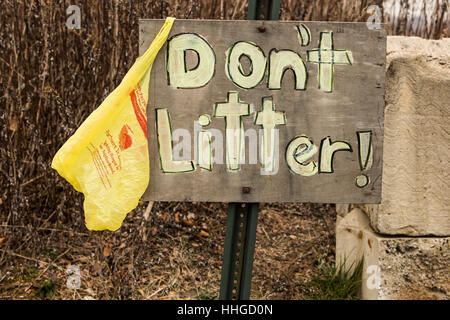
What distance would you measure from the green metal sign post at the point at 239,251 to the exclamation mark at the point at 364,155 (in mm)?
417

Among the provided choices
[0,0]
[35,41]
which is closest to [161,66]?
[35,41]

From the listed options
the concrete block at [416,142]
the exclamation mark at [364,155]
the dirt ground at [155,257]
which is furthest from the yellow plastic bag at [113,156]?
the concrete block at [416,142]

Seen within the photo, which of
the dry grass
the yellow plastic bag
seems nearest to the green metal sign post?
the yellow plastic bag

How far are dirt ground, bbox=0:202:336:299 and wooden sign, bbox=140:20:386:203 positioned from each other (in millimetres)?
1159

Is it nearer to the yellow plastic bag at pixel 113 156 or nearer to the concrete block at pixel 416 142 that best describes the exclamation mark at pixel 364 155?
the concrete block at pixel 416 142

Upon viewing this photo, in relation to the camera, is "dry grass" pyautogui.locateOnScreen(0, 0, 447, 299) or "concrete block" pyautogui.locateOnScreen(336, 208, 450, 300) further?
"dry grass" pyautogui.locateOnScreen(0, 0, 447, 299)

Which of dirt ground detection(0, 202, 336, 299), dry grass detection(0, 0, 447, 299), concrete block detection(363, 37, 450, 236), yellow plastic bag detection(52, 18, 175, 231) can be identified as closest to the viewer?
yellow plastic bag detection(52, 18, 175, 231)

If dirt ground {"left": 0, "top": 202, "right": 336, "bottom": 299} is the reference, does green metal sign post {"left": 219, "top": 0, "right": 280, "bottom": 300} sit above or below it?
above

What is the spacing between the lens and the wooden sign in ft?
5.65

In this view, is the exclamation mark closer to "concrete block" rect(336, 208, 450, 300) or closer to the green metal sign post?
the green metal sign post

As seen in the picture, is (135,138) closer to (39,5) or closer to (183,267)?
(183,267)

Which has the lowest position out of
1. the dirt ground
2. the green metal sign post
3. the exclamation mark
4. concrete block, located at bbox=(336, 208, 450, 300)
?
the dirt ground

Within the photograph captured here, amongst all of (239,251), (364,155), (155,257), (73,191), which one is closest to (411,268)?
(364,155)

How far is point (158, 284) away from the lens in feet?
9.09
